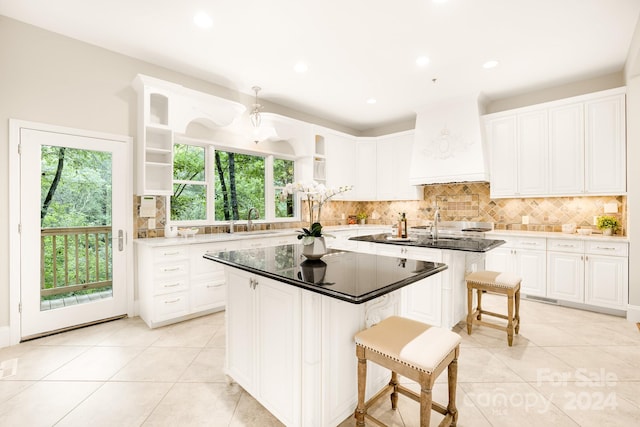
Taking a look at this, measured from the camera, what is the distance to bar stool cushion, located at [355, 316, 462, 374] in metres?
1.38

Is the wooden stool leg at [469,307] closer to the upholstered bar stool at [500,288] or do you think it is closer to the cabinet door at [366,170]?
the upholstered bar stool at [500,288]

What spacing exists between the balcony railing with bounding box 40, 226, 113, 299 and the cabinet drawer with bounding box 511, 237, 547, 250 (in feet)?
17.2

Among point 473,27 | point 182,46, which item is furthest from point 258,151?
point 473,27

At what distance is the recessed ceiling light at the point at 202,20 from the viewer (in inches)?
108

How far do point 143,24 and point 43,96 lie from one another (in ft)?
4.13

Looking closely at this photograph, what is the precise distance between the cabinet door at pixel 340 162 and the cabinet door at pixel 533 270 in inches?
120

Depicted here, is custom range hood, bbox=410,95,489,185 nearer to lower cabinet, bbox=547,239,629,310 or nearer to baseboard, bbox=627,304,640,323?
lower cabinet, bbox=547,239,629,310

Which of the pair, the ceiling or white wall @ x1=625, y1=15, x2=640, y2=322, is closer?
the ceiling

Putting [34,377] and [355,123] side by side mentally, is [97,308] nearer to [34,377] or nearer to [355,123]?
[34,377]

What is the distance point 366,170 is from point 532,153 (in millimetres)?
2811

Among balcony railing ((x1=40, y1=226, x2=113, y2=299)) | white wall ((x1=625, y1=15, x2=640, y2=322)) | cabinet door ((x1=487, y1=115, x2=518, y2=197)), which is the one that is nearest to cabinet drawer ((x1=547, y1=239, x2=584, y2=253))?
white wall ((x1=625, y1=15, x2=640, y2=322))

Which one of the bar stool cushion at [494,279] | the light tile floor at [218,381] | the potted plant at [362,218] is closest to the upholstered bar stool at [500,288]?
the bar stool cushion at [494,279]

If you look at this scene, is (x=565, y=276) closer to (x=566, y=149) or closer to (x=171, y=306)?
(x=566, y=149)

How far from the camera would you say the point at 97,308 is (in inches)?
129
